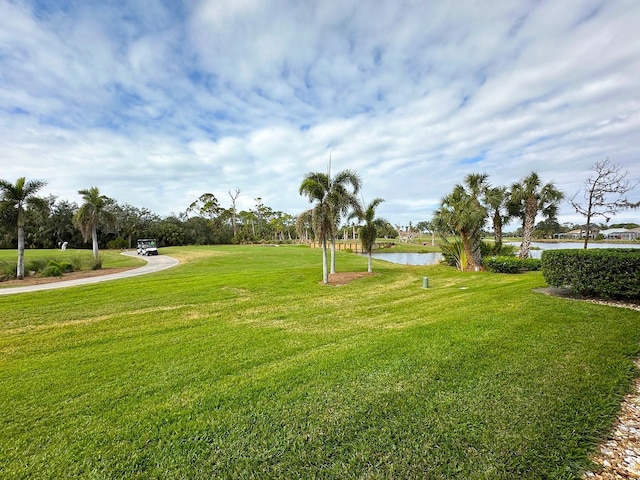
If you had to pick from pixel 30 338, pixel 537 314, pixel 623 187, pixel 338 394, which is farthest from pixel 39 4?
pixel 623 187

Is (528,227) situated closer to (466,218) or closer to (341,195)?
(466,218)

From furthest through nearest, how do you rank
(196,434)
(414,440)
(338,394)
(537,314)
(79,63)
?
(79,63), (537,314), (338,394), (196,434), (414,440)

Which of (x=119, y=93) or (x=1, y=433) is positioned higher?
(x=119, y=93)

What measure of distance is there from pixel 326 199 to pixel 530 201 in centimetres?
1323

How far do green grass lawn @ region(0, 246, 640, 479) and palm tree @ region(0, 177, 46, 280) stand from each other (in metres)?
9.76

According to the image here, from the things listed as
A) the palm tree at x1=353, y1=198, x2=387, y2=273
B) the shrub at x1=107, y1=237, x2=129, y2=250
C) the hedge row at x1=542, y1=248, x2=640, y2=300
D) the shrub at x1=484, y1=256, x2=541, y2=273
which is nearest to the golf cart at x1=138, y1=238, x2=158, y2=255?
the shrub at x1=107, y1=237, x2=129, y2=250

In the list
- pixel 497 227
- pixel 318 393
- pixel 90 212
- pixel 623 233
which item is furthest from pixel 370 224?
pixel 623 233

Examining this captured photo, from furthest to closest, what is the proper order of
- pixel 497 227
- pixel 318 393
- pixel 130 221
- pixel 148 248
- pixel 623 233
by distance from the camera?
pixel 623 233, pixel 130 221, pixel 148 248, pixel 497 227, pixel 318 393

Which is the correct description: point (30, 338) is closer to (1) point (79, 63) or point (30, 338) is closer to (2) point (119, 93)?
Result: (1) point (79, 63)

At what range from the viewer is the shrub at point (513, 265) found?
44.8ft

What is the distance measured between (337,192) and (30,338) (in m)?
9.88

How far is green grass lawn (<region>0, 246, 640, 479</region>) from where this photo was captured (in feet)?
7.07

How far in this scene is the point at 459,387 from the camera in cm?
309

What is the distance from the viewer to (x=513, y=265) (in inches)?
539
